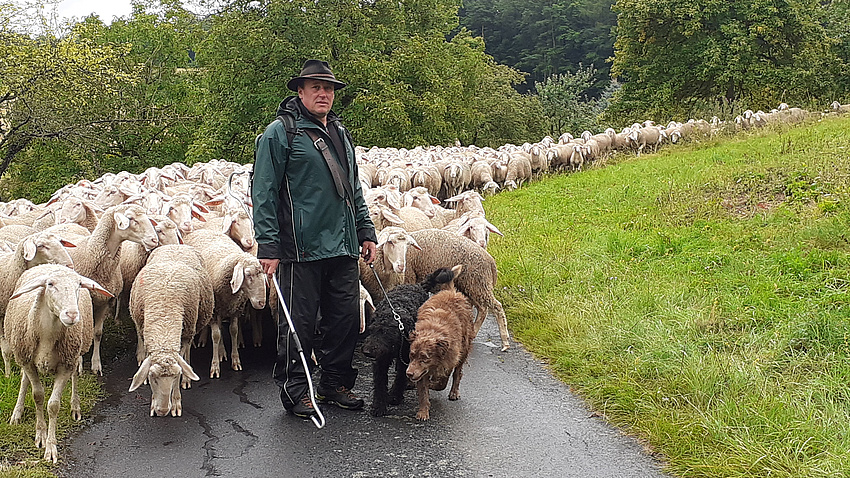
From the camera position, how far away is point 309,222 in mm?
4758

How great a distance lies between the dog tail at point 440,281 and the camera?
5527 millimetres

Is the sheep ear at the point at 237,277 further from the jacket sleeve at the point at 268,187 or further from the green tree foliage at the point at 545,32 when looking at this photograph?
the green tree foliage at the point at 545,32

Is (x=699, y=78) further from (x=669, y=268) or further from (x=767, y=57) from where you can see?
(x=669, y=268)

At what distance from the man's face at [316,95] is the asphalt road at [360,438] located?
2115 mm

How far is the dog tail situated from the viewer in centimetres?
553

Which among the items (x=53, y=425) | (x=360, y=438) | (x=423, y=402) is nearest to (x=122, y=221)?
(x=53, y=425)

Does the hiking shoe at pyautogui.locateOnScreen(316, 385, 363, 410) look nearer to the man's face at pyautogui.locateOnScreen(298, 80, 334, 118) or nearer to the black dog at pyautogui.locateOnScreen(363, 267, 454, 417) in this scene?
the black dog at pyautogui.locateOnScreen(363, 267, 454, 417)

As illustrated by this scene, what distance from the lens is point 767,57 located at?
3362 cm

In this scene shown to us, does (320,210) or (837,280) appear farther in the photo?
(837,280)

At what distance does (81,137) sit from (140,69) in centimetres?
1131

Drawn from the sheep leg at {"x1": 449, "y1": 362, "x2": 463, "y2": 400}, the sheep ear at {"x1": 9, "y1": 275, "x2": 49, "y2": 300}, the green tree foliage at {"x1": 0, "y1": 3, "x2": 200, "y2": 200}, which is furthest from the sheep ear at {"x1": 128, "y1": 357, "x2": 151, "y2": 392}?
the green tree foliage at {"x1": 0, "y1": 3, "x2": 200, "y2": 200}

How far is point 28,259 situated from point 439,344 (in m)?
3.39

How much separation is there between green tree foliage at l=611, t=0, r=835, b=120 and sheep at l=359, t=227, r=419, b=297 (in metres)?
28.9

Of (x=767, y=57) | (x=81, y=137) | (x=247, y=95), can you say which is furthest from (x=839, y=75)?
(x=81, y=137)
